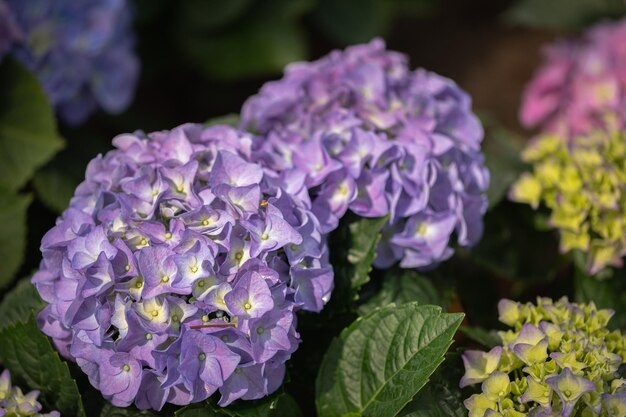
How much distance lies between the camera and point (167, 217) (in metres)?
1.16

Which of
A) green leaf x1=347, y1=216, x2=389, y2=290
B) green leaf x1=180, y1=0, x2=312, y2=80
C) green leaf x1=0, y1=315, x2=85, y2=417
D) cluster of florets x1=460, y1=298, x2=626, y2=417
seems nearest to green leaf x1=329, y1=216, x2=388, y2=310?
green leaf x1=347, y1=216, x2=389, y2=290

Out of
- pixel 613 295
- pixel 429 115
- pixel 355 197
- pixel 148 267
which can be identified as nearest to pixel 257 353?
pixel 148 267

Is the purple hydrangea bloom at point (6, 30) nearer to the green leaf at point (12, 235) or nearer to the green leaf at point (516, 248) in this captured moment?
the green leaf at point (12, 235)

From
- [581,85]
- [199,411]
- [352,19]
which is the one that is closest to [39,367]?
[199,411]

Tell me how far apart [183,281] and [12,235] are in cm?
65

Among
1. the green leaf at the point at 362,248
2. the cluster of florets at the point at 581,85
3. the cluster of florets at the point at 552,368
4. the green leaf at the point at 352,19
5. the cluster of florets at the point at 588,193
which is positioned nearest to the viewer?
the cluster of florets at the point at 552,368

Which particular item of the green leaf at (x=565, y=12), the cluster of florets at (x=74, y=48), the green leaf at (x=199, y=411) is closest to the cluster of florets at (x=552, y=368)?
the green leaf at (x=199, y=411)

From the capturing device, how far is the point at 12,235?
5.18 feet

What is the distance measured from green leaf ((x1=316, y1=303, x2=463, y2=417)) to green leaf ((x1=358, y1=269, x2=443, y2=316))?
5.1 inches

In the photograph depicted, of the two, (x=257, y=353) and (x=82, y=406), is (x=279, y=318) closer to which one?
(x=257, y=353)

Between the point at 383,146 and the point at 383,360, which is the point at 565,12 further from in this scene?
the point at 383,360

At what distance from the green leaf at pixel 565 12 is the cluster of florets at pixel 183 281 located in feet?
4.18

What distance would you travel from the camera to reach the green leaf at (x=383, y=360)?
1148 millimetres

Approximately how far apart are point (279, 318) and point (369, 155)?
1.11ft
